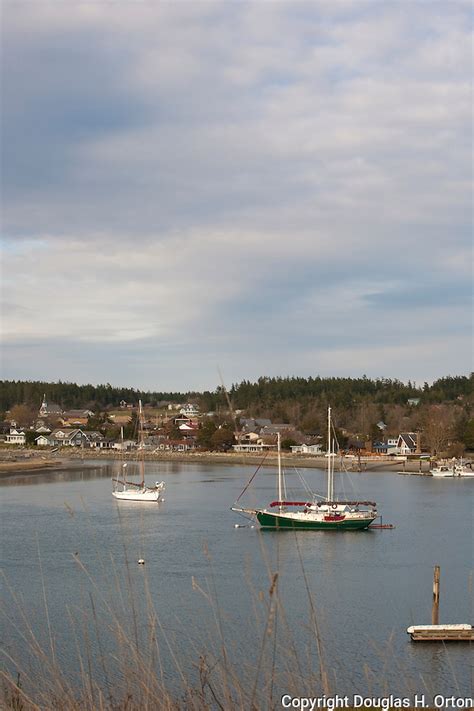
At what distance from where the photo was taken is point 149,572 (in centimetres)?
2244

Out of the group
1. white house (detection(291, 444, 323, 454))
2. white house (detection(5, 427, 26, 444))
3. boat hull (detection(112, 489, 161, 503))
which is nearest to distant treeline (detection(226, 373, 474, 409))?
white house (detection(291, 444, 323, 454))

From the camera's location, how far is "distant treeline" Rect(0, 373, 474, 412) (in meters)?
107

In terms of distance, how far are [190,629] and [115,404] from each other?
401 ft

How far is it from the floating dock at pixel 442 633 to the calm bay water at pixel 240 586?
18 cm

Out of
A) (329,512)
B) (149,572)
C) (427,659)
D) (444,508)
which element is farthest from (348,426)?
(427,659)

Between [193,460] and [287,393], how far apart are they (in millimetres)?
32474

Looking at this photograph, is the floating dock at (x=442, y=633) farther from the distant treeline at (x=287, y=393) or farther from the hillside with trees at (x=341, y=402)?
the distant treeline at (x=287, y=393)

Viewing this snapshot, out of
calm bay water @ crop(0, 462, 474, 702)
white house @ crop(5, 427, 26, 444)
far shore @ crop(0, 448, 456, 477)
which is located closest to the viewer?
calm bay water @ crop(0, 462, 474, 702)

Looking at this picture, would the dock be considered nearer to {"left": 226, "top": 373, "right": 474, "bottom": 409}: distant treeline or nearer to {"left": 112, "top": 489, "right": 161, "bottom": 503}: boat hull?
{"left": 112, "top": 489, "right": 161, "bottom": 503}: boat hull

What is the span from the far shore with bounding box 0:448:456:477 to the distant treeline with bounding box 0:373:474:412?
Result: 10.5m

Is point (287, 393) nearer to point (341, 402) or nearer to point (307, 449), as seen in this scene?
point (341, 402)

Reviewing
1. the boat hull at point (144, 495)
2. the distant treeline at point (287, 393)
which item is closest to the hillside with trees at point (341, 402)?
the distant treeline at point (287, 393)

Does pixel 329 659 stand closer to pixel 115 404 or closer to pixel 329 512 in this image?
pixel 329 512

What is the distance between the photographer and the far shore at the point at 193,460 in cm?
7044
